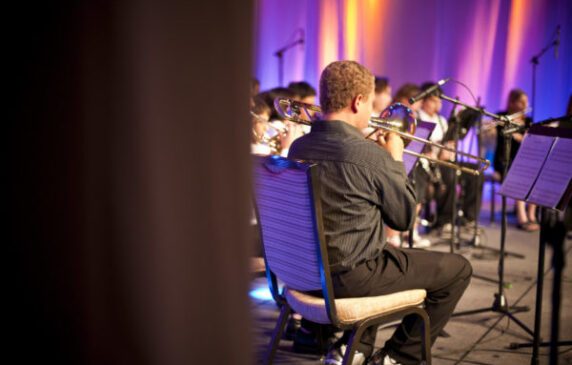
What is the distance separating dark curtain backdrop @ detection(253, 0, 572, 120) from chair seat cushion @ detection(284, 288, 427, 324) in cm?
587

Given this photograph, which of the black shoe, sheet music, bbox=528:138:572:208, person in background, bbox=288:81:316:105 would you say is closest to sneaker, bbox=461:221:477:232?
person in background, bbox=288:81:316:105

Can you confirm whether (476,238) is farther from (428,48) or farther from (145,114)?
(145,114)

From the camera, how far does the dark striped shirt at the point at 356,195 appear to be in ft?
7.05

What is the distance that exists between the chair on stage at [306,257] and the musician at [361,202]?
0.08 meters

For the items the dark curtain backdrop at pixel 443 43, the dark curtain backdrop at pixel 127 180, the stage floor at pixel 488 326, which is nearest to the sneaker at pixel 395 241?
the stage floor at pixel 488 326

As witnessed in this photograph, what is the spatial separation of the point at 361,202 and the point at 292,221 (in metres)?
0.30

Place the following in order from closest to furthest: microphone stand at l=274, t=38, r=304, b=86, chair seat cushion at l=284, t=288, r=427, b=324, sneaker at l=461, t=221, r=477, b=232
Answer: chair seat cushion at l=284, t=288, r=427, b=324 < sneaker at l=461, t=221, r=477, b=232 < microphone stand at l=274, t=38, r=304, b=86

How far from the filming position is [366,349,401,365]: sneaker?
254cm

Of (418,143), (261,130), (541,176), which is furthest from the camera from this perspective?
(261,130)

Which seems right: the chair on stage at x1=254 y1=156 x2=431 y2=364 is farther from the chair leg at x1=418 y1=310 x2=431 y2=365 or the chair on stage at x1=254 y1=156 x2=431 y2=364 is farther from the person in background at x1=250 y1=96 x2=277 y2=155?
the person in background at x1=250 y1=96 x2=277 y2=155

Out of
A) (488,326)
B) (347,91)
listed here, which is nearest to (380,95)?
(488,326)

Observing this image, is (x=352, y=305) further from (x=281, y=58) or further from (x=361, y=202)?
(x=281, y=58)

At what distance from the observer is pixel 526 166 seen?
264 centimetres

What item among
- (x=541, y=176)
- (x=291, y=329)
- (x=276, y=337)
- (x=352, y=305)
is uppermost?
(x=541, y=176)
